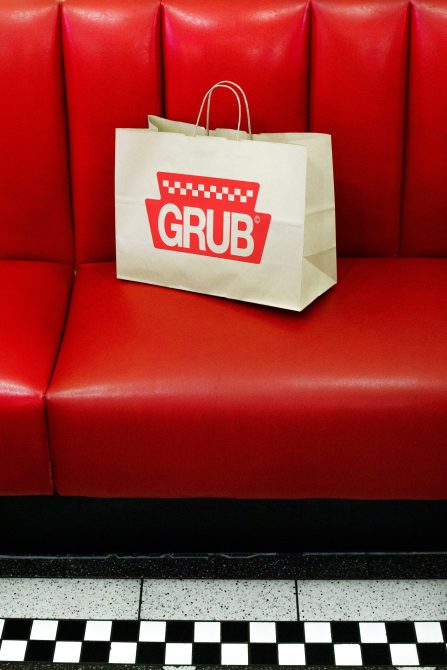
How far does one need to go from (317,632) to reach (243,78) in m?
1.19

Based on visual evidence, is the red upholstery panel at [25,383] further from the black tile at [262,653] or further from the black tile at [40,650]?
the black tile at [262,653]

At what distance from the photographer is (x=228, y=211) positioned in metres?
1.87

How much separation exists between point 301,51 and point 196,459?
94 centimetres

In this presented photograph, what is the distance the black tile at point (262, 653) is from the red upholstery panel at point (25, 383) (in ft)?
1.63

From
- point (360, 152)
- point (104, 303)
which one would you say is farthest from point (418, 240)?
point (104, 303)

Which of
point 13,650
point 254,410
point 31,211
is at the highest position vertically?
point 31,211

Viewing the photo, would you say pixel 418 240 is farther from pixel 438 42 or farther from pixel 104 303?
pixel 104 303

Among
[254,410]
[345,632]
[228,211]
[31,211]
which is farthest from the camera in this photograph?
[31,211]

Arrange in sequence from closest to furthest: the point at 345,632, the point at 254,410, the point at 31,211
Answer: the point at 254,410, the point at 345,632, the point at 31,211

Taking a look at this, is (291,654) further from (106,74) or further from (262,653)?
(106,74)

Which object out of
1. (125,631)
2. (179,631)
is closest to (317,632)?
(179,631)

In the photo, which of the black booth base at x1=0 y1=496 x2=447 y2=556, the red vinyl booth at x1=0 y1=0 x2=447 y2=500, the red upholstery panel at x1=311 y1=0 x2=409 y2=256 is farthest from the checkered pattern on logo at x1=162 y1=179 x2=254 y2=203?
the black booth base at x1=0 y1=496 x2=447 y2=556

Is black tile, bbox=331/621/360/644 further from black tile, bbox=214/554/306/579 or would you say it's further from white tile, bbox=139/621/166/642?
white tile, bbox=139/621/166/642

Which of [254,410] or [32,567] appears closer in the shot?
[254,410]
